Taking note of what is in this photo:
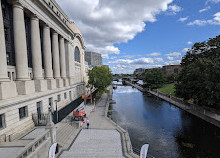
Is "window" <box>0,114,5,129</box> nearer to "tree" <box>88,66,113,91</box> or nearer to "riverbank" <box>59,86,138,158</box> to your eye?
"riverbank" <box>59,86,138,158</box>

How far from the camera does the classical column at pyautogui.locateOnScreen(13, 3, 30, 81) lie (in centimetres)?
1617

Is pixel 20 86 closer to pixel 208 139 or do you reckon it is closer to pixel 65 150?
pixel 65 150

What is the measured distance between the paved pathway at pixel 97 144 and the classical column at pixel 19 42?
11250 mm

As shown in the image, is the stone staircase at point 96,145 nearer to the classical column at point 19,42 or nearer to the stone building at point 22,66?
the stone building at point 22,66

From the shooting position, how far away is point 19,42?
16.5 meters

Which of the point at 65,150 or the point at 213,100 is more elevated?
the point at 213,100

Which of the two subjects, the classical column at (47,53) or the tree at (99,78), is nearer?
the classical column at (47,53)

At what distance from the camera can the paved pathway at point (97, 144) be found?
1272cm

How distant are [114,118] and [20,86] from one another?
20.4 meters

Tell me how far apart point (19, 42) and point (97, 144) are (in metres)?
16.5

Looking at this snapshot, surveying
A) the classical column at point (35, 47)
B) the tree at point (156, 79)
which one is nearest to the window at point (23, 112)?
the classical column at point (35, 47)

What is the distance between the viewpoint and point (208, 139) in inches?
779

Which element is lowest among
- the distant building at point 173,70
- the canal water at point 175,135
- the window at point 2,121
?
the canal water at point 175,135

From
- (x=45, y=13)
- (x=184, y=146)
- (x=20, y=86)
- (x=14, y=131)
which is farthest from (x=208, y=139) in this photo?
(x=45, y=13)
